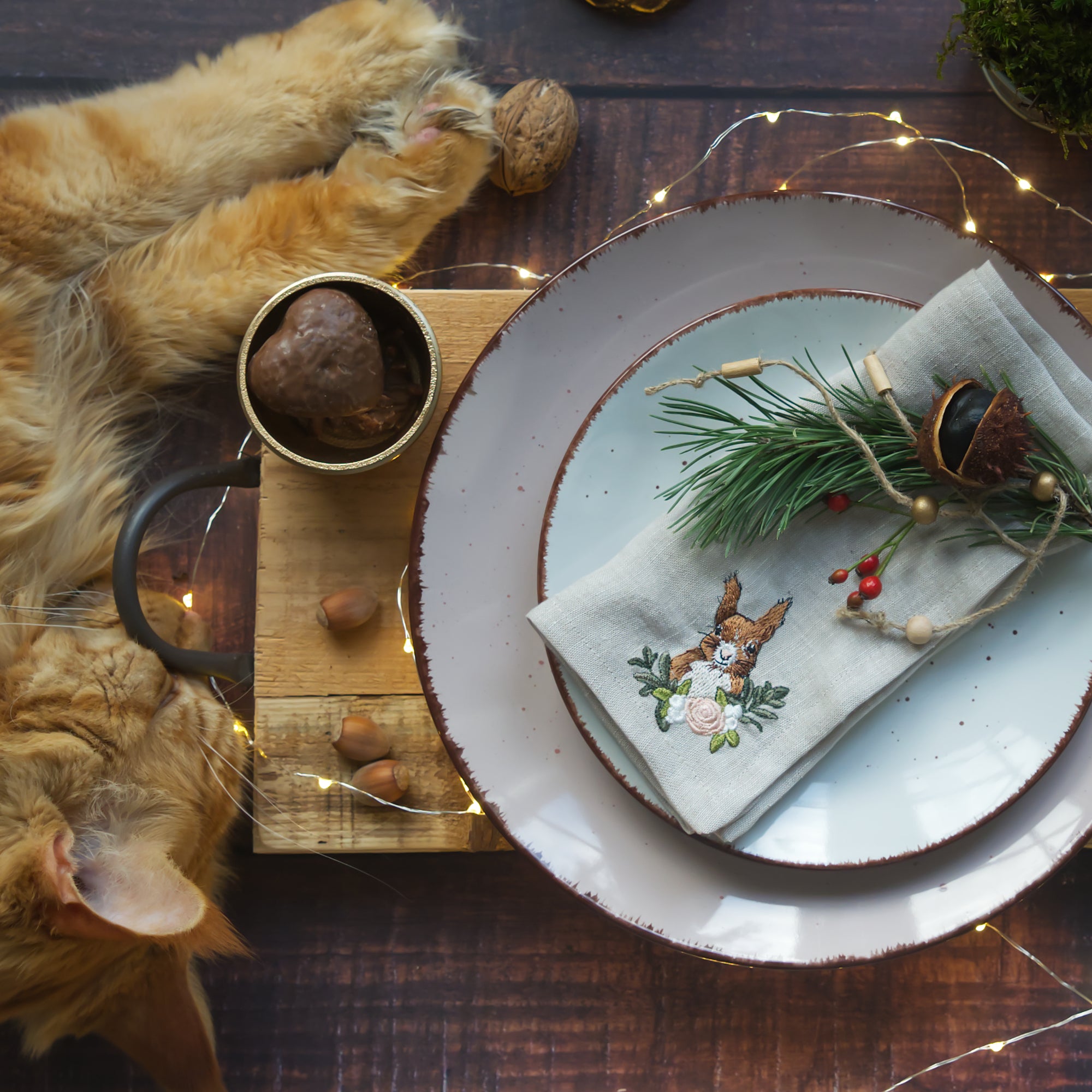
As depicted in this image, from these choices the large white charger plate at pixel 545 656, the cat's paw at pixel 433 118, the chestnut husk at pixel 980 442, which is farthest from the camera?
the cat's paw at pixel 433 118

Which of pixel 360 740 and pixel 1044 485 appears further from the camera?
pixel 360 740

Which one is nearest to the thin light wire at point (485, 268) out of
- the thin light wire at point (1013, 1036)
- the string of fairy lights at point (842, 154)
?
the string of fairy lights at point (842, 154)

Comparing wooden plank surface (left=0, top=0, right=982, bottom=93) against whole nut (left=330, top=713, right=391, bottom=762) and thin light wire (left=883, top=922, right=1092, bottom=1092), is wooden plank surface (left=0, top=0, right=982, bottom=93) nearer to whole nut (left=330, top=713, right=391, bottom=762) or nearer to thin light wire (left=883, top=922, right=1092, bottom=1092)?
whole nut (left=330, top=713, right=391, bottom=762)

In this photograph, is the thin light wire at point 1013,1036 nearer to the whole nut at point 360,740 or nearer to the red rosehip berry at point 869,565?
the red rosehip berry at point 869,565

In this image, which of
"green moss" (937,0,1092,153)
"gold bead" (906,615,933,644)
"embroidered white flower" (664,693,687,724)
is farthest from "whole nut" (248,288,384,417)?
"green moss" (937,0,1092,153)

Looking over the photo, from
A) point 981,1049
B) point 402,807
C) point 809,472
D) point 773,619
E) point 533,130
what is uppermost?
point 533,130

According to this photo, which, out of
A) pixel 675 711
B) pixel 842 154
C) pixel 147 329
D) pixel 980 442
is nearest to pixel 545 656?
pixel 675 711

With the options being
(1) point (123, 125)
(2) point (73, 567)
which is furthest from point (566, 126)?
(2) point (73, 567)

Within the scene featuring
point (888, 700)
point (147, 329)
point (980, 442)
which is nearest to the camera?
point (980, 442)

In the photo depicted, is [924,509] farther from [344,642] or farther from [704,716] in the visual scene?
[344,642]
